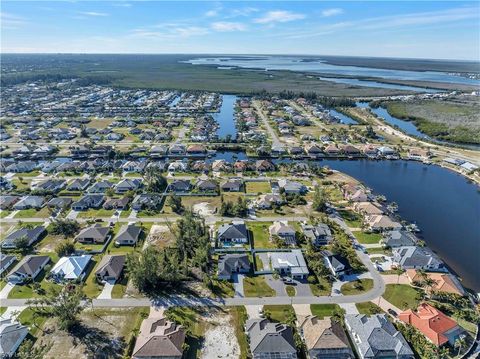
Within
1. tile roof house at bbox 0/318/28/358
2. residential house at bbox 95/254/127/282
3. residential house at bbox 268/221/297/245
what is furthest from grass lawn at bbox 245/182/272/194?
tile roof house at bbox 0/318/28/358

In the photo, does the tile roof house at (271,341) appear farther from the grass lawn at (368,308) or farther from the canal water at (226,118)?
the canal water at (226,118)

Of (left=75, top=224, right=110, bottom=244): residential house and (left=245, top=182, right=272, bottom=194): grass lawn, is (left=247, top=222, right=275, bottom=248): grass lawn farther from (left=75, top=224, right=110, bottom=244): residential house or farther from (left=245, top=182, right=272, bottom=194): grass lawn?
(left=75, top=224, right=110, bottom=244): residential house

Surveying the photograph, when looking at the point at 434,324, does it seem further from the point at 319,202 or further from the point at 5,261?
the point at 5,261

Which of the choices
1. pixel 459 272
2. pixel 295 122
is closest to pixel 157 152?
pixel 295 122

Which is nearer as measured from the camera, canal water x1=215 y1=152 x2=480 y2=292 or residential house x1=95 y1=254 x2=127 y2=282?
residential house x1=95 y1=254 x2=127 y2=282

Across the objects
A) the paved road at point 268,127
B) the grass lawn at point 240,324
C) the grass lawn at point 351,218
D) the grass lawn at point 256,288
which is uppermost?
the paved road at point 268,127

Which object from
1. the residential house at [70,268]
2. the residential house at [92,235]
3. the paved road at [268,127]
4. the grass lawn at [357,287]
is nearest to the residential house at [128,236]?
the residential house at [92,235]
